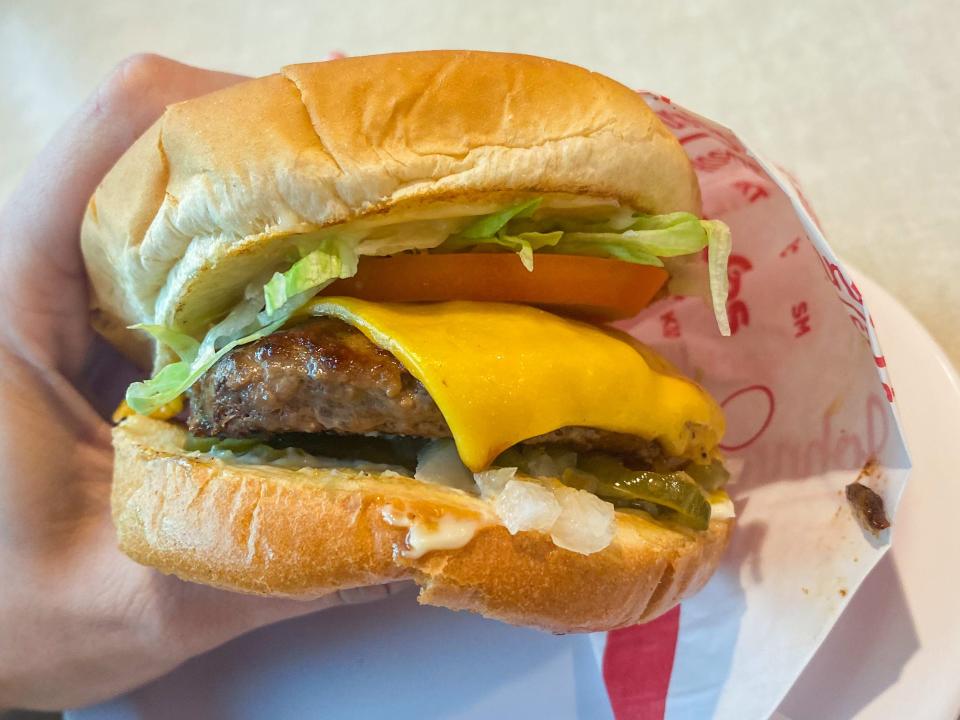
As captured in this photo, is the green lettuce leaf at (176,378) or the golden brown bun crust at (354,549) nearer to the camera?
the golden brown bun crust at (354,549)

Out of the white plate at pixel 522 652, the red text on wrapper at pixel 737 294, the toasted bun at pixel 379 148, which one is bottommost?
the white plate at pixel 522 652

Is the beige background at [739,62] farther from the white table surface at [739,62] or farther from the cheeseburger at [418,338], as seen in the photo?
the cheeseburger at [418,338]

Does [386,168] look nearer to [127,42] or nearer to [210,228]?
[210,228]

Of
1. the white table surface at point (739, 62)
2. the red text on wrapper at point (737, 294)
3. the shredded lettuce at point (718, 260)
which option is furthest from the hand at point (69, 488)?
the white table surface at point (739, 62)

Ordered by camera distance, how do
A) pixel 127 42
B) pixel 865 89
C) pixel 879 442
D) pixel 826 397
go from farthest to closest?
pixel 127 42
pixel 865 89
pixel 826 397
pixel 879 442

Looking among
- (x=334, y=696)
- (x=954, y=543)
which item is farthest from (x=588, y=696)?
(x=954, y=543)

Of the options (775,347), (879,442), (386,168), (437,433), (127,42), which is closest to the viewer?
(386,168)
